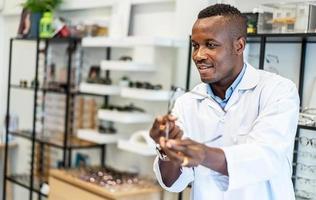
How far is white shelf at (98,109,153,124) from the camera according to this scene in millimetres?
2843

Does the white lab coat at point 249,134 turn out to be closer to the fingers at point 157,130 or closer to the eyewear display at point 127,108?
the fingers at point 157,130

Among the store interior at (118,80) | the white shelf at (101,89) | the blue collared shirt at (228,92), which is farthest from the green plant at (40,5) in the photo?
the blue collared shirt at (228,92)

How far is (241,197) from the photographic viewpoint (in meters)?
1.41

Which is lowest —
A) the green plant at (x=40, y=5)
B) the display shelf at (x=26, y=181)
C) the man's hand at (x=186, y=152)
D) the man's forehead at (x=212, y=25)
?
the display shelf at (x=26, y=181)

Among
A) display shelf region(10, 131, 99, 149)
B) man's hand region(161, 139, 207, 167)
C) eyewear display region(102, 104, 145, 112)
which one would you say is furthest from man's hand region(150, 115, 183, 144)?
display shelf region(10, 131, 99, 149)

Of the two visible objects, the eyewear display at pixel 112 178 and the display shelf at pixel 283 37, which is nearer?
the display shelf at pixel 283 37

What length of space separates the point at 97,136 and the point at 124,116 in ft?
1.07

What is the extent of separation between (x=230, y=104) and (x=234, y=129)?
0.26 ft

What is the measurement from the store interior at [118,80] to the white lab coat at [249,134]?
2.28ft

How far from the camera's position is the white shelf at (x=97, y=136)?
306 cm

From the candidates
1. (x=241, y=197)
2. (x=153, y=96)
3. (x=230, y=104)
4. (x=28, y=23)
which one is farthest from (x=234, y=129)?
(x=28, y=23)

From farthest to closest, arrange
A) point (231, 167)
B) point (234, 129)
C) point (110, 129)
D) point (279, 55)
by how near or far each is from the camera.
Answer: point (110, 129)
point (279, 55)
point (234, 129)
point (231, 167)

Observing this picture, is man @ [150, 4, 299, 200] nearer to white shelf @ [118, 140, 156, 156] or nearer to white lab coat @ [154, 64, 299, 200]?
white lab coat @ [154, 64, 299, 200]

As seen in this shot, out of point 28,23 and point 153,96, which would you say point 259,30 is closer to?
point 153,96
